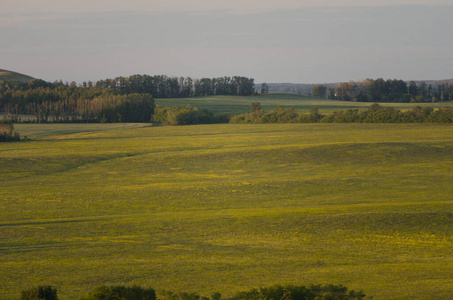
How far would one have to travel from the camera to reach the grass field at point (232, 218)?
1563cm

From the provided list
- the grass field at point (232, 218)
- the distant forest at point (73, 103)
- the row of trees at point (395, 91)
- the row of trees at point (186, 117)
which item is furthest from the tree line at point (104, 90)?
the grass field at point (232, 218)

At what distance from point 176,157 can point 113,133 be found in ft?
109

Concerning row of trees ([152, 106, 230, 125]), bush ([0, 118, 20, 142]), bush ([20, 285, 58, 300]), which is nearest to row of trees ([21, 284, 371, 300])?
bush ([20, 285, 58, 300])

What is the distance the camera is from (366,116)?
87.7 metres

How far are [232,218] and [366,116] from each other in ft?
220

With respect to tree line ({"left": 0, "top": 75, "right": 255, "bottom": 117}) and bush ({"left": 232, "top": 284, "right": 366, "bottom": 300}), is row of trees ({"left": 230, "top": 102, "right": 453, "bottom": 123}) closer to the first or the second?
tree line ({"left": 0, "top": 75, "right": 255, "bottom": 117})

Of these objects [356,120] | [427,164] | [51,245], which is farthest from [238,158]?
[356,120]

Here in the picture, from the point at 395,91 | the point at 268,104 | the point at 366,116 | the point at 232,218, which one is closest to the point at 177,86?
the point at 268,104

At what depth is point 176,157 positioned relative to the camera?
50.4 m

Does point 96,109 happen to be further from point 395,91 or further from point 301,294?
point 301,294

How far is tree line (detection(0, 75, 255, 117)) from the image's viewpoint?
122562mm

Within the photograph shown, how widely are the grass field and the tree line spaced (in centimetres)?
7026

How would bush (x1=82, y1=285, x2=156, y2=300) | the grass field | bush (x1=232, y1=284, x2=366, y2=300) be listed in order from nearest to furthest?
bush (x1=82, y1=285, x2=156, y2=300)
bush (x1=232, y1=284, x2=366, y2=300)
the grass field

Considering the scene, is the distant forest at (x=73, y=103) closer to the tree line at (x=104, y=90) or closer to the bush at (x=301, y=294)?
the tree line at (x=104, y=90)
